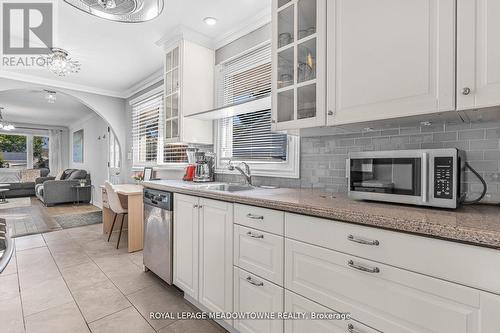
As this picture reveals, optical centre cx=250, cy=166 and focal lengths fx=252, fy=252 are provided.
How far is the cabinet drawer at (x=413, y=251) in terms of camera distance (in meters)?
0.76

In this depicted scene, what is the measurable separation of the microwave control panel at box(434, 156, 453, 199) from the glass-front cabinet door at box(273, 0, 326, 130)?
23.7 inches

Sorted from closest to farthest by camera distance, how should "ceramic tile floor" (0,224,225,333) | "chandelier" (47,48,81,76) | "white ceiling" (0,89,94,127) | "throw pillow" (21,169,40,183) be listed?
"ceramic tile floor" (0,224,225,333), "chandelier" (47,48,81,76), "white ceiling" (0,89,94,127), "throw pillow" (21,169,40,183)

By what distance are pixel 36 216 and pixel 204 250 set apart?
523 centimetres

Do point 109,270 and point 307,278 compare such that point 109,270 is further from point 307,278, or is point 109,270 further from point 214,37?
point 214,37

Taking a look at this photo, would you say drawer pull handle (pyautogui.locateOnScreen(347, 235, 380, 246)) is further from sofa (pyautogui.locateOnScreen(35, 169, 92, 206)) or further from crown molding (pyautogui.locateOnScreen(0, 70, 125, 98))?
sofa (pyautogui.locateOnScreen(35, 169, 92, 206))

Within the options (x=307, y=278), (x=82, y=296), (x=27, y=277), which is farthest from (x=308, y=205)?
(x=27, y=277)

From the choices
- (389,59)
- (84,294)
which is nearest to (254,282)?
(389,59)

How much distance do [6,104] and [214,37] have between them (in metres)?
6.36

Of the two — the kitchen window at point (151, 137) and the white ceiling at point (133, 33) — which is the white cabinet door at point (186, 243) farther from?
the white ceiling at point (133, 33)

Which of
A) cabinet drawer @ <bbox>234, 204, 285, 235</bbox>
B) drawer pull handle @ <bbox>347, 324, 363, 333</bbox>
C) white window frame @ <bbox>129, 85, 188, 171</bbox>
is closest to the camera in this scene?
drawer pull handle @ <bbox>347, 324, 363, 333</bbox>

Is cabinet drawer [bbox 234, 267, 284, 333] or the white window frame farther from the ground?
the white window frame

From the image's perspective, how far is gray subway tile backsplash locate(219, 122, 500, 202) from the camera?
3.92ft

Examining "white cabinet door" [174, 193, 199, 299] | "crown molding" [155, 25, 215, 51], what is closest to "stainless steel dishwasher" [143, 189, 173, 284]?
"white cabinet door" [174, 193, 199, 299]

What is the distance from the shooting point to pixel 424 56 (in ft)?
3.55
